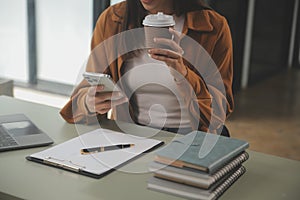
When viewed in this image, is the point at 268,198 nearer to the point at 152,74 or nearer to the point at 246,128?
the point at 152,74

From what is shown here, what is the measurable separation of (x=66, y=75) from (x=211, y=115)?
7.05ft

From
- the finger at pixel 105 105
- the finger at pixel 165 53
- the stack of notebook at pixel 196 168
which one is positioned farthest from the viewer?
the finger at pixel 105 105

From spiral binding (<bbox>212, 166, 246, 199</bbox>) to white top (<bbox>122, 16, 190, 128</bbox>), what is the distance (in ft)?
1.72

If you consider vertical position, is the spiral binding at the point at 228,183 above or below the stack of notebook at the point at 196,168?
below

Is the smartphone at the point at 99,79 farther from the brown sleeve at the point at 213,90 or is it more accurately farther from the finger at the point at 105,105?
the brown sleeve at the point at 213,90

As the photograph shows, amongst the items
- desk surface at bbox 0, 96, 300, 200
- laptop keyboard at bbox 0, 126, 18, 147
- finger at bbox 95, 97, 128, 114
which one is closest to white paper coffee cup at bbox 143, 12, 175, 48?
finger at bbox 95, 97, 128, 114

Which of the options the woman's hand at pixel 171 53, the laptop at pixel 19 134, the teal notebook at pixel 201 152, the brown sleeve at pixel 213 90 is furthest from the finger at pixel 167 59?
the laptop at pixel 19 134

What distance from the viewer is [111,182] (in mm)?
1379

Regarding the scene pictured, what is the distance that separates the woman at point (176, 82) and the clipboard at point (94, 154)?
17 centimetres

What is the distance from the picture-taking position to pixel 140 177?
1.42 metres

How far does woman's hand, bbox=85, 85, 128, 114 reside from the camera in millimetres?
1765

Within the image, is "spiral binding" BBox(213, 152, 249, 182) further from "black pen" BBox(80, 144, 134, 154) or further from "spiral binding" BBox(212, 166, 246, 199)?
"black pen" BBox(80, 144, 134, 154)

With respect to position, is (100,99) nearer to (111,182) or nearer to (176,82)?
(176,82)

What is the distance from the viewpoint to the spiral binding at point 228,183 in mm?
1291
